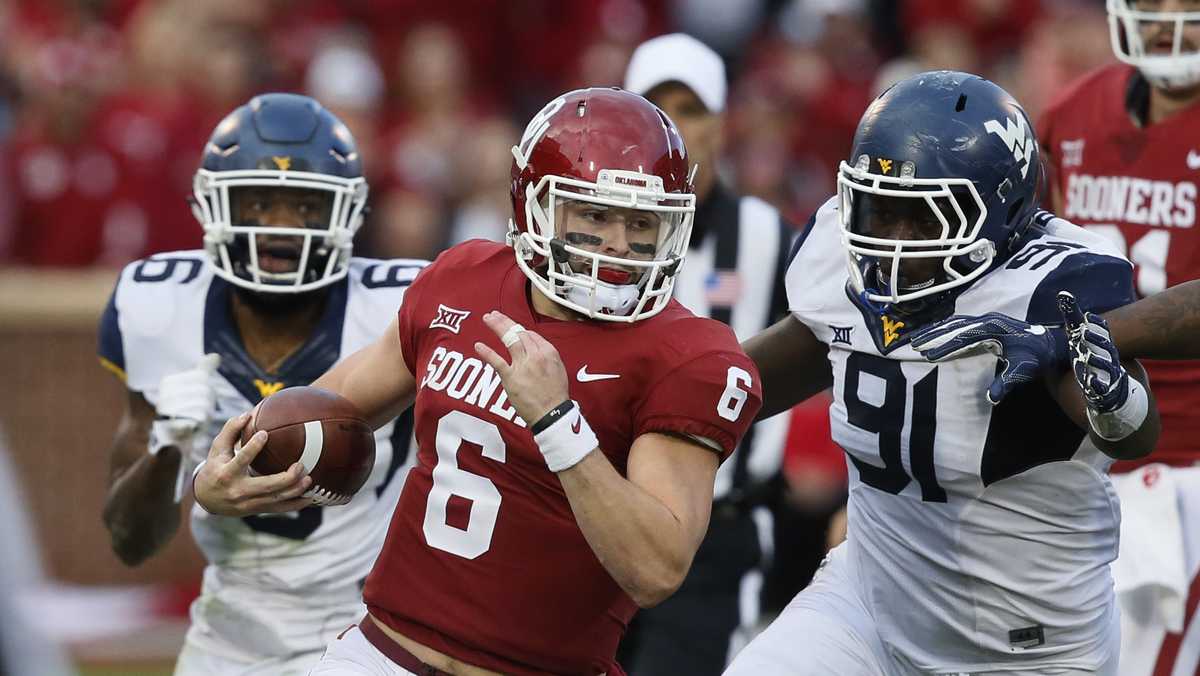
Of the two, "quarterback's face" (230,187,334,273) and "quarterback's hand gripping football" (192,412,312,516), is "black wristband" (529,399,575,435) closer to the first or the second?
"quarterback's hand gripping football" (192,412,312,516)

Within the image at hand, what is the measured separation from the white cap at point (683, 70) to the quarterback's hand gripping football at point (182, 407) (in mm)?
2028

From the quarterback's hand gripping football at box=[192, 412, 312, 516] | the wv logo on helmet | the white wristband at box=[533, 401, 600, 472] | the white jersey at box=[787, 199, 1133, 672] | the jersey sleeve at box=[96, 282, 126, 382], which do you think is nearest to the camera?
the white wristband at box=[533, 401, 600, 472]

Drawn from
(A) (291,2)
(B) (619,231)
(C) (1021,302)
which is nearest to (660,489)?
(B) (619,231)

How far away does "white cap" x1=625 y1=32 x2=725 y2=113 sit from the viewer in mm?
5684

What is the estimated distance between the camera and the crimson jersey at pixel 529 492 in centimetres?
342

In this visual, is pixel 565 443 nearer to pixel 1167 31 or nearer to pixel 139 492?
pixel 139 492

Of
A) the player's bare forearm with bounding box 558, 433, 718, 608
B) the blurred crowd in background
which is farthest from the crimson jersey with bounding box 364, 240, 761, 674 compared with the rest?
the blurred crowd in background

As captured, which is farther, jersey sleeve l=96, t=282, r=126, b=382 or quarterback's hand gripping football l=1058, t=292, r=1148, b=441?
jersey sleeve l=96, t=282, r=126, b=382

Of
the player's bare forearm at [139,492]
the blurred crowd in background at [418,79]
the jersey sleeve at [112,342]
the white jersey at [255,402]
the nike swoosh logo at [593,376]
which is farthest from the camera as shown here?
the blurred crowd in background at [418,79]

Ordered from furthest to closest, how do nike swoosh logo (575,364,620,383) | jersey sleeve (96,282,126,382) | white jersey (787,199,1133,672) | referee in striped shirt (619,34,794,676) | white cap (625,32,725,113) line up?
white cap (625,32,725,113)
referee in striped shirt (619,34,794,676)
jersey sleeve (96,282,126,382)
white jersey (787,199,1133,672)
nike swoosh logo (575,364,620,383)

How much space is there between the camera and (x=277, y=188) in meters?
4.54

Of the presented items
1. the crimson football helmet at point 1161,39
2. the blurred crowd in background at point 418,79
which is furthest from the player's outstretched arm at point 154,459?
the blurred crowd in background at point 418,79

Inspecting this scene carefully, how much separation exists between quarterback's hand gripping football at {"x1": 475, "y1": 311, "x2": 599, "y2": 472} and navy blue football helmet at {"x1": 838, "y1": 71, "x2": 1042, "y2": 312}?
0.80 meters

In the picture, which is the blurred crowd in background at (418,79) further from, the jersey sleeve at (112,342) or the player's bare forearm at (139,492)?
the player's bare forearm at (139,492)
